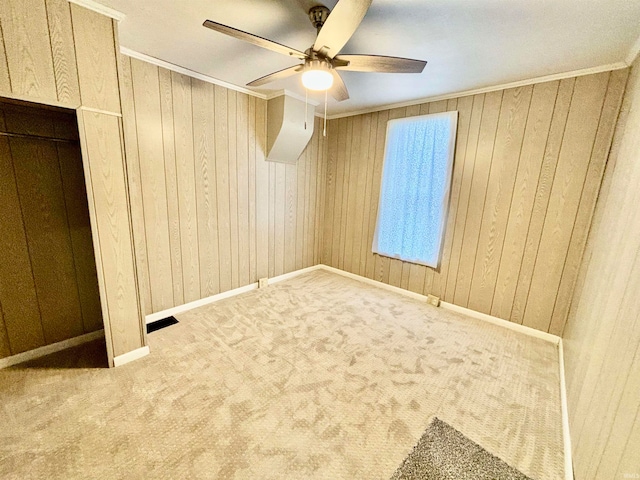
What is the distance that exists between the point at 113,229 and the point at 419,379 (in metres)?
2.32

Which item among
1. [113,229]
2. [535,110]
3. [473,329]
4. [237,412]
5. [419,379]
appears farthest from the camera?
[473,329]

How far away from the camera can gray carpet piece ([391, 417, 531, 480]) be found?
123 centimetres

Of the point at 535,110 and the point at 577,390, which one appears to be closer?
the point at 577,390

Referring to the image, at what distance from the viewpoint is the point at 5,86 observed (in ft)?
4.30

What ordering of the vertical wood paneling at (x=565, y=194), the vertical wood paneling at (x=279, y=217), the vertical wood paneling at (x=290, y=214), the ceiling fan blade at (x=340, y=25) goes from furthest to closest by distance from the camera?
the vertical wood paneling at (x=290, y=214), the vertical wood paneling at (x=279, y=217), the vertical wood paneling at (x=565, y=194), the ceiling fan blade at (x=340, y=25)

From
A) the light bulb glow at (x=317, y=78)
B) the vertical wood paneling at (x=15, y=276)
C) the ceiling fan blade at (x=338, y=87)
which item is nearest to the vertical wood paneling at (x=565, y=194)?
the ceiling fan blade at (x=338, y=87)

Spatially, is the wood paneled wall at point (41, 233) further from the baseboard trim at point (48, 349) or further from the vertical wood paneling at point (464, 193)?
the vertical wood paneling at point (464, 193)

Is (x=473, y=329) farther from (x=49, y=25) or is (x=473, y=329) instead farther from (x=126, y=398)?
(x=49, y=25)

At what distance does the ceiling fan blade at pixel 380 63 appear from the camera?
145 centimetres

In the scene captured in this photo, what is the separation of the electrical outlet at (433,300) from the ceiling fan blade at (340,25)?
262 centimetres

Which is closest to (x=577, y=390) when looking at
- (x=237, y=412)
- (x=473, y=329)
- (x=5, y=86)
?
(x=473, y=329)

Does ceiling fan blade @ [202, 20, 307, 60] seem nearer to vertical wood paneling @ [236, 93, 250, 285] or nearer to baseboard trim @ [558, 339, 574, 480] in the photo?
vertical wood paneling @ [236, 93, 250, 285]

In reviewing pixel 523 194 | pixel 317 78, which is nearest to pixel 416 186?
pixel 523 194

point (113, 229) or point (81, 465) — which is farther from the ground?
point (113, 229)
